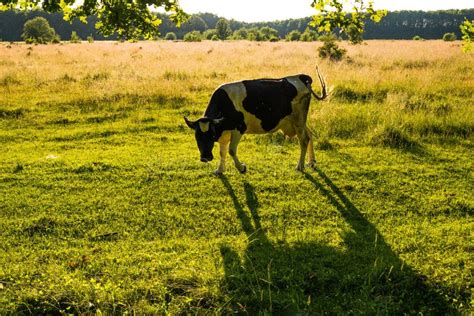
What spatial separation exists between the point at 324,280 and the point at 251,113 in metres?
3.83

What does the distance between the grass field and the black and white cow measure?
2.80 feet

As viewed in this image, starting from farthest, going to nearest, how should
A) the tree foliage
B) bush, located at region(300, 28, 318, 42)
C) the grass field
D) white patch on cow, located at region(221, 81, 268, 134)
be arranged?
bush, located at region(300, 28, 318, 42)
white patch on cow, located at region(221, 81, 268, 134)
the tree foliage
the grass field

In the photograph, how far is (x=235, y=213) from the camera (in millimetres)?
6926

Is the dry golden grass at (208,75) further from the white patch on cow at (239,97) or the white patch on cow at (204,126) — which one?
the white patch on cow at (204,126)

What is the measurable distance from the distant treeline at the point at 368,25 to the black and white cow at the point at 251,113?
97089 millimetres

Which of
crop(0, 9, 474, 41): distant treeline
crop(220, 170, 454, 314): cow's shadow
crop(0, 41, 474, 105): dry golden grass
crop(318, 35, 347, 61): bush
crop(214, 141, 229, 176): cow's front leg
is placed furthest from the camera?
crop(0, 9, 474, 41): distant treeline

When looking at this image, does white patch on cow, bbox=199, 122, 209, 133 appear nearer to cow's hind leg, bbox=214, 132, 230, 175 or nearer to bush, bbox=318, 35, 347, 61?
cow's hind leg, bbox=214, 132, 230, 175

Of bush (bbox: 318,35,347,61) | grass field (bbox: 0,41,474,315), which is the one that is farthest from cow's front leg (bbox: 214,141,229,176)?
bush (bbox: 318,35,347,61)

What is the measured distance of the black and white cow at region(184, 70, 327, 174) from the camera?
732 centimetres

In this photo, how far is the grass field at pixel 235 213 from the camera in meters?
4.76

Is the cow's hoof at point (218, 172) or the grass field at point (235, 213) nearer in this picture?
the grass field at point (235, 213)

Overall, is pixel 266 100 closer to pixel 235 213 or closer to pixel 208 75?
pixel 235 213

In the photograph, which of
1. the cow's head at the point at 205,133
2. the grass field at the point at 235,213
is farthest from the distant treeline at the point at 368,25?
the cow's head at the point at 205,133

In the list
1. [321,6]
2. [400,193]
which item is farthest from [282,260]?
[321,6]
